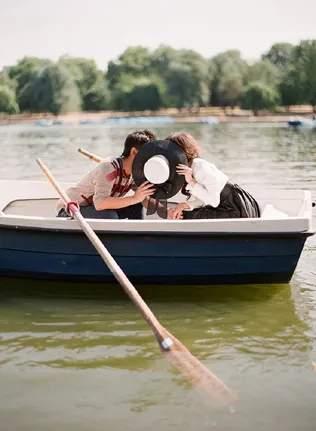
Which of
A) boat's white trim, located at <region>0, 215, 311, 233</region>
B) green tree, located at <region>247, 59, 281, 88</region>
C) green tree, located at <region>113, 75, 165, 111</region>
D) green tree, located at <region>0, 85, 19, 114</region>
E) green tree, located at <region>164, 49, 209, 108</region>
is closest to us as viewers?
boat's white trim, located at <region>0, 215, 311, 233</region>

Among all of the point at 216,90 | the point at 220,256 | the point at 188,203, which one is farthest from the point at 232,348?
the point at 216,90

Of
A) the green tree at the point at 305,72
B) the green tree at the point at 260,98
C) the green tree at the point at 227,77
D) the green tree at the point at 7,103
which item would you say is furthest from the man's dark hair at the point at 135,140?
the green tree at the point at 7,103

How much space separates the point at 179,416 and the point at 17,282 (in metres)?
2.83

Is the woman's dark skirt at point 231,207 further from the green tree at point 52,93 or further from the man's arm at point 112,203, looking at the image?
the green tree at point 52,93

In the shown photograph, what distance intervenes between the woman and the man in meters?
0.27

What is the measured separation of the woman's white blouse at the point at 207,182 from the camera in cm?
543

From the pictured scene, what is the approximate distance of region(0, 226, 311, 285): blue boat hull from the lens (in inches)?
217

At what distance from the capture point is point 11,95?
8675 cm

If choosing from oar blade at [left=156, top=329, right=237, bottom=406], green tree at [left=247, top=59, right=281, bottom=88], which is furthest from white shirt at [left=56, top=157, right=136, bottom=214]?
green tree at [left=247, top=59, right=281, bottom=88]

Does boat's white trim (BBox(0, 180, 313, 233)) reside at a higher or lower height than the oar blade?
higher

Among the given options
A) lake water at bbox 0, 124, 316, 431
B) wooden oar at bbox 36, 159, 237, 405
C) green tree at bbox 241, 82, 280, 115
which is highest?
wooden oar at bbox 36, 159, 237, 405

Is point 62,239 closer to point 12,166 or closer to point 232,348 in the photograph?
point 232,348

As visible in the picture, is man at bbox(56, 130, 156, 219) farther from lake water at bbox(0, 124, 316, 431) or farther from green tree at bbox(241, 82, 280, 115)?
green tree at bbox(241, 82, 280, 115)

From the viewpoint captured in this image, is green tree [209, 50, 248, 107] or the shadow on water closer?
the shadow on water
